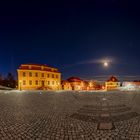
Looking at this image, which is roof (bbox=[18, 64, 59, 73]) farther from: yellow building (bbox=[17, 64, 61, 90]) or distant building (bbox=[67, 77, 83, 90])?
distant building (bbox=[67, 77, 83, 90])

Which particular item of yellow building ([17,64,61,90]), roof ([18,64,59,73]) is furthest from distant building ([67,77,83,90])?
roof ([18,64,59,73])

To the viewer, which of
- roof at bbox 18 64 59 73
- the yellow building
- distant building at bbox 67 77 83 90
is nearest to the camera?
the yellow building

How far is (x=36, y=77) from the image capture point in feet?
162

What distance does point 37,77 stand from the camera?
Result: 49.5m

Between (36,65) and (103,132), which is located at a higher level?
(36,65)

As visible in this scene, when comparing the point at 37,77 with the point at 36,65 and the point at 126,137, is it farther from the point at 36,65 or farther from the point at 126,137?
the point at 126,137

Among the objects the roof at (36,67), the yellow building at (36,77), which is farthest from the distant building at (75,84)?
the roof at (36,67)

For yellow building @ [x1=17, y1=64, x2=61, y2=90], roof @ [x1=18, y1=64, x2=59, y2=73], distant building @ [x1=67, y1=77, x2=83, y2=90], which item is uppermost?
roof @ [x1=18, y1=64, x2=59, y2=73]

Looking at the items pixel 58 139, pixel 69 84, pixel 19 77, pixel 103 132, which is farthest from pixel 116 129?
pixel 69 84

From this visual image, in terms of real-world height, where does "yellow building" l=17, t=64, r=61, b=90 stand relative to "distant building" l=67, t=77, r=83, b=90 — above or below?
above

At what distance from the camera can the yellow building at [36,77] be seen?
46969mm

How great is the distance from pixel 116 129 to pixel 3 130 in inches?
136

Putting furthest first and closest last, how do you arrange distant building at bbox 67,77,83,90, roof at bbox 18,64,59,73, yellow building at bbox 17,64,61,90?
distant building at bbox 67,77,83,90, roof at bbox 18,64,59,73, yellow building at bbox 17,64,61,90

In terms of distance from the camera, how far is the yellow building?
1849 inches
